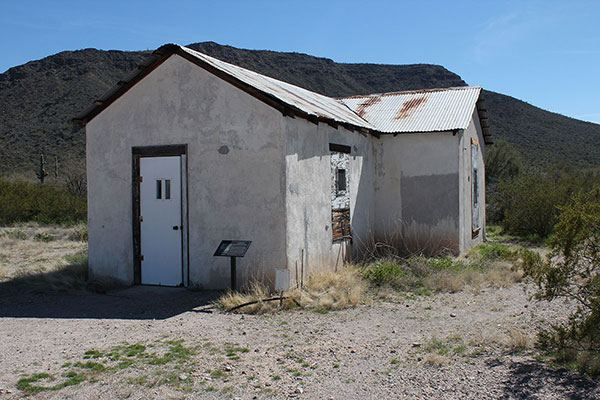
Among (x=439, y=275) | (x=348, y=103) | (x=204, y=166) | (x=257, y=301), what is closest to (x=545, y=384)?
(x=257, y=301)

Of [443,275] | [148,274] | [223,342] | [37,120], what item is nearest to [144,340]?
[223,342]

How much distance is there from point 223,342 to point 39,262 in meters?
7.73

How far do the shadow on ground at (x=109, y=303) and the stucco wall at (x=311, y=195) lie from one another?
61.5 inches

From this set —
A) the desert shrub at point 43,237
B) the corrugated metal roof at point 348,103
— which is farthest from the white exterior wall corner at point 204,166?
the desert shrub at point 43,237

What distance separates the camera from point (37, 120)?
37.0m

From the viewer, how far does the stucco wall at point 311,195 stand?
8.40 meters

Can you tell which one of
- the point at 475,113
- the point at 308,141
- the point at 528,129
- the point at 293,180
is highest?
the point at 528,129

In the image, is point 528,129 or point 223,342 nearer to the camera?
point 223,342

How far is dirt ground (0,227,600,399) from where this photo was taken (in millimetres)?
4441

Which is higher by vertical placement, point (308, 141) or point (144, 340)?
point (308, 141)

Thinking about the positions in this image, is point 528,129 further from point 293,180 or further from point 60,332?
point 60,332

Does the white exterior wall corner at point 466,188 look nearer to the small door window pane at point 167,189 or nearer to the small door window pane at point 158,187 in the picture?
the small door window pane at point 167,189

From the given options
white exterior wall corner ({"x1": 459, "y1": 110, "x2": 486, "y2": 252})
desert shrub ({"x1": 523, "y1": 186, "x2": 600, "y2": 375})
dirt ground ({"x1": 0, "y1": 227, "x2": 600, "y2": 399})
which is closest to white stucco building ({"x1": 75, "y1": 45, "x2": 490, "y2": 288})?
dirt ground ({"x1": 0, "y1": 227, "x2": 600, "y2": 399})

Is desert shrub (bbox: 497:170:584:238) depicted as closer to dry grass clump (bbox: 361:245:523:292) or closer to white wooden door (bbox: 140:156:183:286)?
dry grass clump (bbox: 361:245:523:292)
